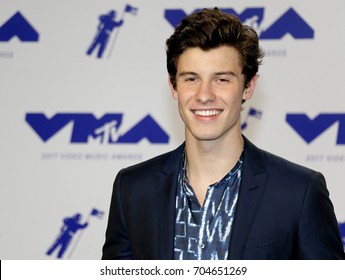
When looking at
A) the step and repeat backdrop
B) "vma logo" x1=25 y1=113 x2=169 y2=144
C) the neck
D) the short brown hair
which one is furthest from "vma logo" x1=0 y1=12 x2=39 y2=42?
the neck

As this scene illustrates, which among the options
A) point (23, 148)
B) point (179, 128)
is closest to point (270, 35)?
point (179, 128)

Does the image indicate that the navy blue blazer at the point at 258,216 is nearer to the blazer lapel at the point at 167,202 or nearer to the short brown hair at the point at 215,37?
the blazer lapel at the point at 167,202

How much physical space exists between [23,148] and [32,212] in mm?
398

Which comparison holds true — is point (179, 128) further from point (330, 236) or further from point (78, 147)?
point (330, 236)

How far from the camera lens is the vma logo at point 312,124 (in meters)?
3.95

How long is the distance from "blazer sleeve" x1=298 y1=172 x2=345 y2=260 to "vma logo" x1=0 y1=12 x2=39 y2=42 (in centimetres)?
257

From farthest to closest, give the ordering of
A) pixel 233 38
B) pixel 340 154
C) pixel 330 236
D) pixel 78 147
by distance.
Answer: pixel 78 147 → pixel 340 154 → pixel 233 38 → pixel 330 236

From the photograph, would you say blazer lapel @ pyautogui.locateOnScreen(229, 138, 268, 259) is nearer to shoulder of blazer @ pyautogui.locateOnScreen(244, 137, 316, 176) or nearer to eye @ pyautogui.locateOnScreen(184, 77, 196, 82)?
shoulder of blazer @ pyautogui.locateOnScreen(244, 137, 316, 176)

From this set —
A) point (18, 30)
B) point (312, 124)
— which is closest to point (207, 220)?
point (312, 124)

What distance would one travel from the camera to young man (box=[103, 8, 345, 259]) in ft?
7.13

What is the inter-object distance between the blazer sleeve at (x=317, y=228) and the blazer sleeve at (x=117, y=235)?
1.97 feet

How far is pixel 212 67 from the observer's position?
224cm

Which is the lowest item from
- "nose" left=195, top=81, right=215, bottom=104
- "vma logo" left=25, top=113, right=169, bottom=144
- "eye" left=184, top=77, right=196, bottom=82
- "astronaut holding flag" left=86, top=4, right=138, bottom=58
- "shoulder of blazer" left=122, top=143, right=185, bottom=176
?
"shoulder of blazer" left=122, top=143, right=185, bottom=176

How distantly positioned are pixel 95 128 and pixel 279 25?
4.13ft
